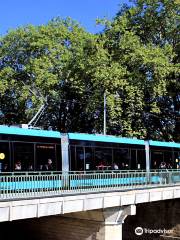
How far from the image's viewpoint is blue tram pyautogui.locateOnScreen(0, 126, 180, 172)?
1794 centimetres

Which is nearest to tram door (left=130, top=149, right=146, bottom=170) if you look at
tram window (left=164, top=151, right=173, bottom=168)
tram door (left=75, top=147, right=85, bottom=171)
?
tram window (left=164, top=151, right=173, bottom=168)

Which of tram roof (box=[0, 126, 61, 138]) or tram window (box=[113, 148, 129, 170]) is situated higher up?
tram roof (box=[0, 126, 61, 138])

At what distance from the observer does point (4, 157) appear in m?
17.4

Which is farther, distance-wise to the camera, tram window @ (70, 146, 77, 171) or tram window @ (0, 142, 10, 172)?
tram window @ (70, 146, 77, 171)

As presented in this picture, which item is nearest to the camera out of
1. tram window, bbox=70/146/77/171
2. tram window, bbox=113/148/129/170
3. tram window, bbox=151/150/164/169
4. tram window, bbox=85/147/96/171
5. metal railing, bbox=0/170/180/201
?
metal railing, bbox=0/170/180/201

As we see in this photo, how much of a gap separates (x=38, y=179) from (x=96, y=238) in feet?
16.5

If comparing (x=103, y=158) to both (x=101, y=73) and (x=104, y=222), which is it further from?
(x=101, y=73)

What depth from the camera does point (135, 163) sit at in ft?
84.8

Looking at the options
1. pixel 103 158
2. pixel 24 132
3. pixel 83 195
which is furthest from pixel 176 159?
pixel 24 132

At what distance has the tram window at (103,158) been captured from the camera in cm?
2265

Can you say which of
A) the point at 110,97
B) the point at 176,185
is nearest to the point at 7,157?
→ the point at 176,185

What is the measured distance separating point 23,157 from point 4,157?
1.11m

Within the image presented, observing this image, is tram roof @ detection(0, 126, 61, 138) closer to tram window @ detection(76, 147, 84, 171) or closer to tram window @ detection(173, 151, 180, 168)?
tram window @ detection(76, 147, 84, 171)

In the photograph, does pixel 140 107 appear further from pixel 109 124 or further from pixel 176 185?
pixel 176 185
